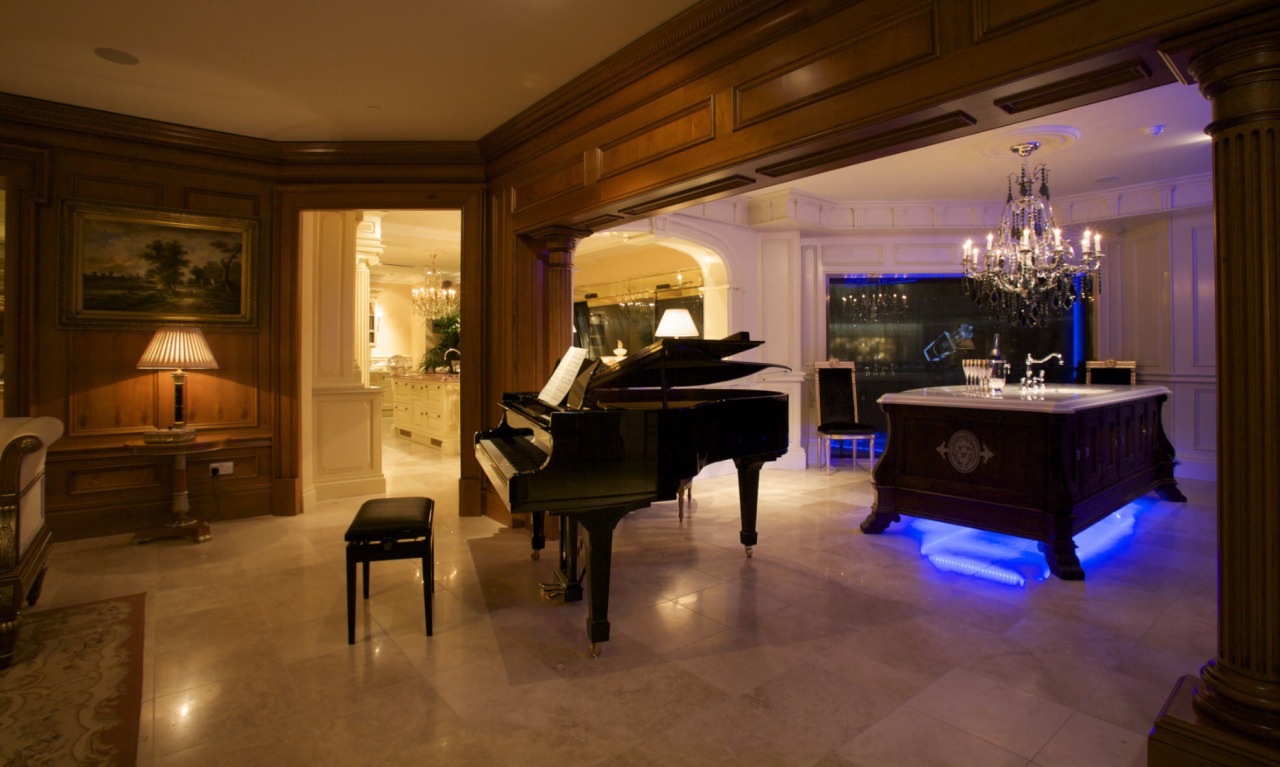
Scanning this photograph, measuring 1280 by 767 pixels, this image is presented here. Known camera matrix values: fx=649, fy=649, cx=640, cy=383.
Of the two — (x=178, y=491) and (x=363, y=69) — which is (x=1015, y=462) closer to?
(x=363, y=69)

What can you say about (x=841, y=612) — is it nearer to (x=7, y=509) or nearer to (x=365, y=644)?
(x=365, y=644)

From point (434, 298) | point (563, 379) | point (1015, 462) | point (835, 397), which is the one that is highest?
point (434, 298)

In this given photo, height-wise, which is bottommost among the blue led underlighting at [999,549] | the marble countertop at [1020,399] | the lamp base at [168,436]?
the blue led underlighting at [999,549]

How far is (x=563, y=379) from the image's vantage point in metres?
3.26

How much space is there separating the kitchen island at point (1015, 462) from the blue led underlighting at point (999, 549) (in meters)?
0.17

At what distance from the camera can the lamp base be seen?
429cm

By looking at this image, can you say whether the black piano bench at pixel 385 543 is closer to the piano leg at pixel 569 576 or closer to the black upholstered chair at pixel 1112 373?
the piano leg at pixel 569 576

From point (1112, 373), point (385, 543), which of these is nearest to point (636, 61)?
point (385, 543)

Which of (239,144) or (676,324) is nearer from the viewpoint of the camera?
(239,144)

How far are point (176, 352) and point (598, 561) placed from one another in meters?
3.46

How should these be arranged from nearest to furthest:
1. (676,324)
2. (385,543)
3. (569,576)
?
1. (385,543)
2. (569,576)
3. (676,324)

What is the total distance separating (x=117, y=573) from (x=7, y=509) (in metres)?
1.27

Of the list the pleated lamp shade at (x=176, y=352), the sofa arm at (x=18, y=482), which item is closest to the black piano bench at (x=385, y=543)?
the sofa arm at (x=18, y=482)

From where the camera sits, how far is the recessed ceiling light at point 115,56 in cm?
351
